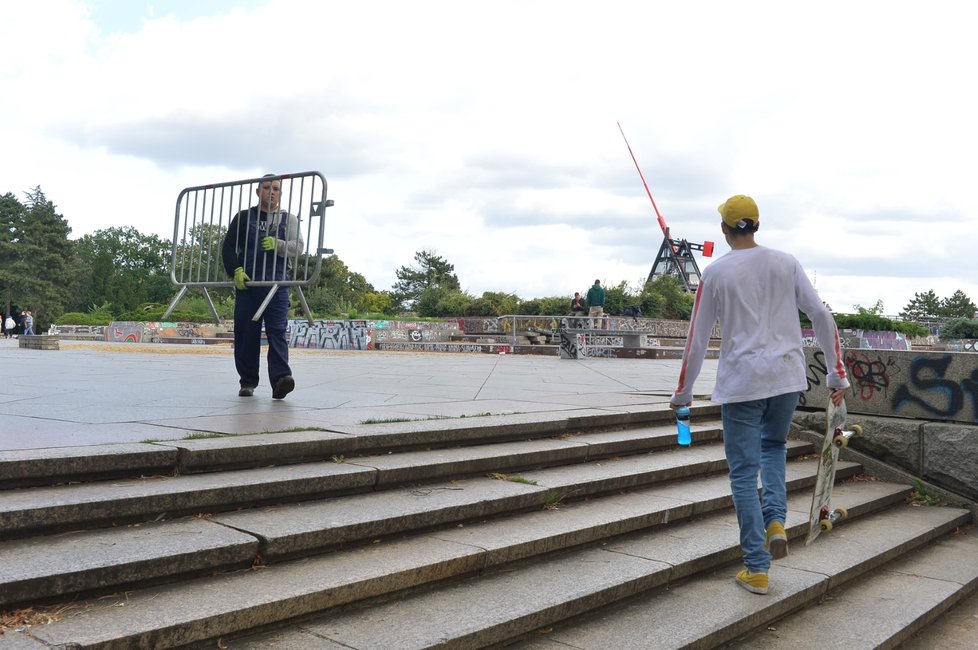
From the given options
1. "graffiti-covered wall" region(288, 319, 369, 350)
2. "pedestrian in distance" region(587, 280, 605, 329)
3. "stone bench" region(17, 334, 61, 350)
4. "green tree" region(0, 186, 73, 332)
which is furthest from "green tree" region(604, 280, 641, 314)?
"green tree" region(0, 186, 73, 332)

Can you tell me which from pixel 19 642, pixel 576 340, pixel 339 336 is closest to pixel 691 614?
pixel 19 642

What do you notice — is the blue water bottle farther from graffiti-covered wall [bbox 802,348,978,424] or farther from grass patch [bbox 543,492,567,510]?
graffiti-covered wall [bbox 802,348,978,424]

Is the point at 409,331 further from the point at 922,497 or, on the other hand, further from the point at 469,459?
the point at 469,459

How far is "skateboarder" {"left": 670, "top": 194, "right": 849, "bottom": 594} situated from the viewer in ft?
11.9

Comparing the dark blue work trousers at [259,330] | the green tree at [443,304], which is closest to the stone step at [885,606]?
the dark blue work trousers at [259,330]

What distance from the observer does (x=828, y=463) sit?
409cm

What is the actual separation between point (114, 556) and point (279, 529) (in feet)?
2.18

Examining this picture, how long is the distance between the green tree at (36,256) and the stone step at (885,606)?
258 ft

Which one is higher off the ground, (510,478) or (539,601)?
(510,478)

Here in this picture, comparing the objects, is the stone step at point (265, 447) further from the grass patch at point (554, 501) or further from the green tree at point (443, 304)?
the green tree at point (443, 304)

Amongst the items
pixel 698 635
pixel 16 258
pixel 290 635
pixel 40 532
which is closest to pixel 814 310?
pixel 698 635

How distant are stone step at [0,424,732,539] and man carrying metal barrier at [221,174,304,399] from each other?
2363 millimetres

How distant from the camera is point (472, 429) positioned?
5145mm

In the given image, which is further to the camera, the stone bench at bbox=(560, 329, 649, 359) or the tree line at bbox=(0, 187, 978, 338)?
the tree line at bbox=(0, 187, 978, 338)
